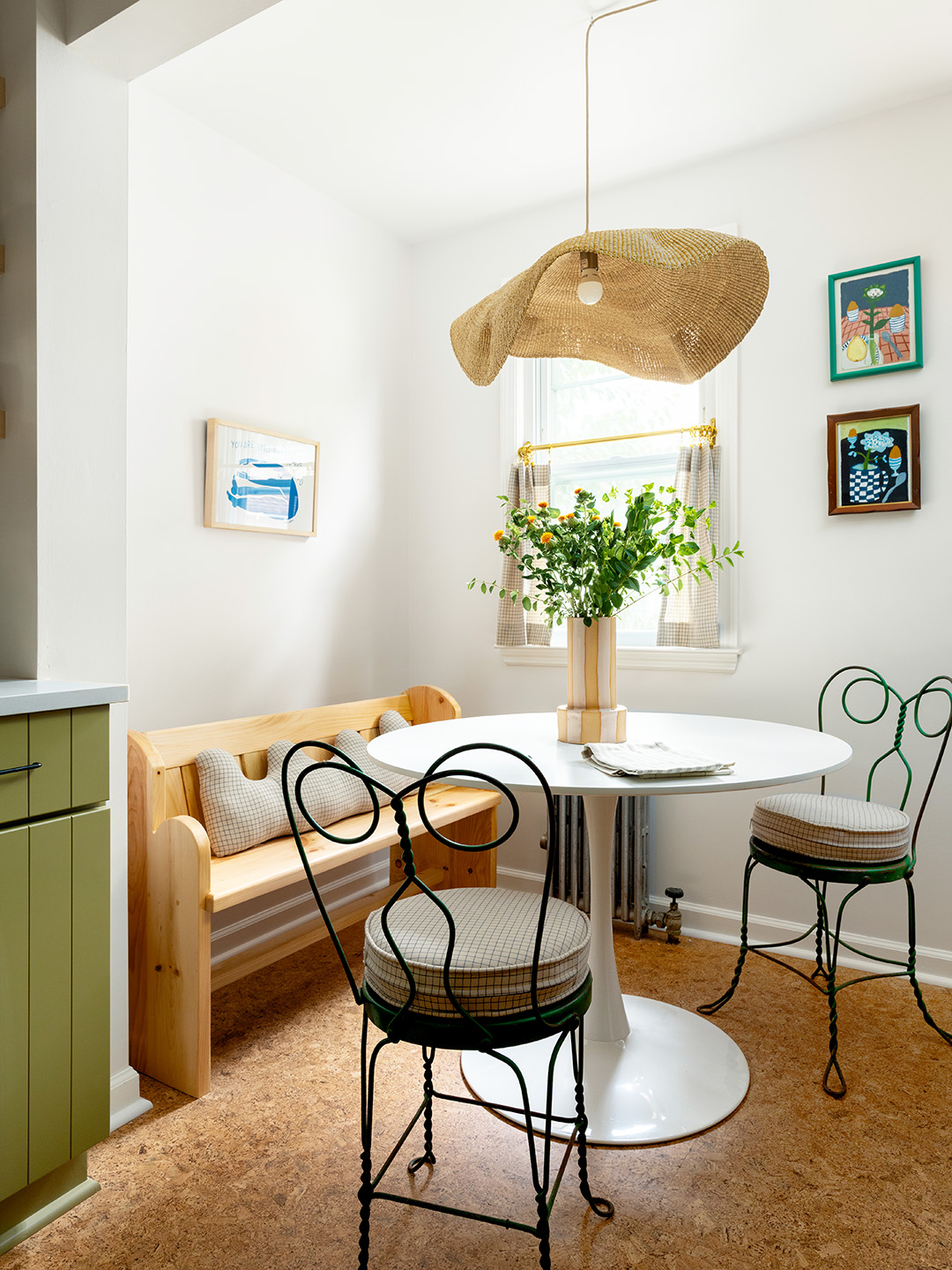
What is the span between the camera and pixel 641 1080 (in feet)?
6.36

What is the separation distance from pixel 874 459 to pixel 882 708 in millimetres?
803

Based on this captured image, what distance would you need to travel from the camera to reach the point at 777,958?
2676 mm

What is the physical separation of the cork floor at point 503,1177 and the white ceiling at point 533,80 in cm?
276

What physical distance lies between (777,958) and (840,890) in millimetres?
318

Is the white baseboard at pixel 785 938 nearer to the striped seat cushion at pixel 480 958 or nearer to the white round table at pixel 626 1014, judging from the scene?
the white round table at pixel 626 1014

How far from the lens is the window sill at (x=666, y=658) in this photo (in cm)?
292

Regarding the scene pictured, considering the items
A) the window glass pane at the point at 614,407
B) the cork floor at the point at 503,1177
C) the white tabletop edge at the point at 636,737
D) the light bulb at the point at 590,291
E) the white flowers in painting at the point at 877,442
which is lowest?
the cork floor at the point at 503,1177

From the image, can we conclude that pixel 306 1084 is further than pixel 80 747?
Yes

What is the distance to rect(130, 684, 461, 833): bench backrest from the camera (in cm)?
217

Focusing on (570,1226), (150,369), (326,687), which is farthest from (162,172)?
(570,1226)

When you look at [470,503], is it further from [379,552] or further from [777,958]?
[777,958]

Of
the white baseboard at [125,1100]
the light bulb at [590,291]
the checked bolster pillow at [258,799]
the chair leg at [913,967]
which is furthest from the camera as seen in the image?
the checked bolster pillow at [258,799]

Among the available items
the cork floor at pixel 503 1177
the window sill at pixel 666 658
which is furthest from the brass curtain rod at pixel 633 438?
the cork floor at pixel 503 1177

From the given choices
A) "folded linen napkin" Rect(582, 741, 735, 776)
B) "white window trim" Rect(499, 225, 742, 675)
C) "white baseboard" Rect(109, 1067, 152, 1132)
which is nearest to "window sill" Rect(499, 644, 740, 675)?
"white window trim" Rect(499, 225, 742, 675)
